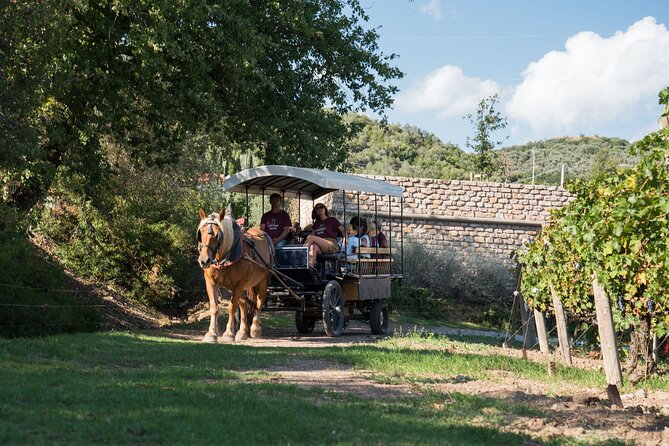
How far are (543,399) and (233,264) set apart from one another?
775 cm

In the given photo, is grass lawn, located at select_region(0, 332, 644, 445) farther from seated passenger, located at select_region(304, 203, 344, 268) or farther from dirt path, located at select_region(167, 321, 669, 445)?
seated passenger, located at select_region(304, 203, 344, 268)

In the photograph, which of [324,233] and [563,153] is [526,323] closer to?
[324,233]

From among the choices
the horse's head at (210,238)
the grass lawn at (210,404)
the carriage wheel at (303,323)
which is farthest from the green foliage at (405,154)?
the grass lawn at (210,404)

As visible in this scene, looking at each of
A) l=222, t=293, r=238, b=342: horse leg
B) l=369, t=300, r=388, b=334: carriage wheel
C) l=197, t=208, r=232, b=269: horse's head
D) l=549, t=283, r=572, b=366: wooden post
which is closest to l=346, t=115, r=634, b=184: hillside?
l=369, t=300, r=388, b=334: carriage wheel

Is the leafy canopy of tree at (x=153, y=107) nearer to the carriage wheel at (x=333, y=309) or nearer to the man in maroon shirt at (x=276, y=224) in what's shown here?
the man in maroon shirt at (x=276, y=224)

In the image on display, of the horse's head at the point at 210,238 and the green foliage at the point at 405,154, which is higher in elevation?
the green foliage at the point at 405,154

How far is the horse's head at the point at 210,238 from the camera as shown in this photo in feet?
50.0

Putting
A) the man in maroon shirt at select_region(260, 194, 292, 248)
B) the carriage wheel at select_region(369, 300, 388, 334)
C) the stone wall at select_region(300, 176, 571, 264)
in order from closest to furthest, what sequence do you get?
the man in maroon shirt at select_region(260, 194, 292, 248), the carriage wheel at select_region(369, 300, 388, 334), the stone wall at select_region(300, 176, 571, 264)

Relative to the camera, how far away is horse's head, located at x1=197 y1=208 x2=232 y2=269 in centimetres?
1523

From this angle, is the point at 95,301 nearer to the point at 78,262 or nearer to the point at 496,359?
the point at 78,262

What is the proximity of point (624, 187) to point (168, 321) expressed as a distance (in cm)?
1399

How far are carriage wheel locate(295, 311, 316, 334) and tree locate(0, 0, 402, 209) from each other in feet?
12.9

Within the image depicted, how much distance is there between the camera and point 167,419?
23.9 feet

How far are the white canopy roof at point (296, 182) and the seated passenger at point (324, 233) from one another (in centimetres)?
53
